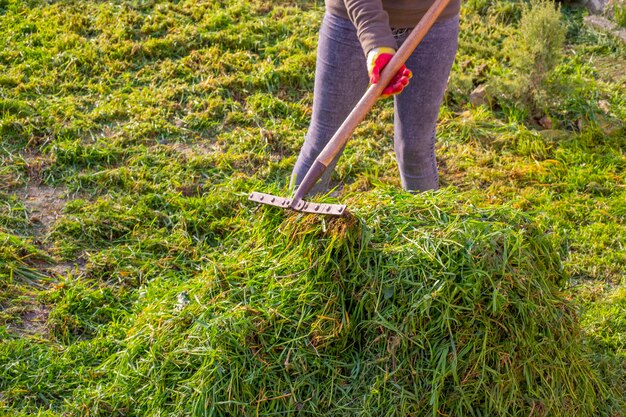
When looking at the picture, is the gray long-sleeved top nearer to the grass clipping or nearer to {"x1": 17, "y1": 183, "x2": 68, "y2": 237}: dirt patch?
the grass clipping

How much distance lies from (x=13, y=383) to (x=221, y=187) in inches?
62.5

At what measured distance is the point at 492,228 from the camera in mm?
2873

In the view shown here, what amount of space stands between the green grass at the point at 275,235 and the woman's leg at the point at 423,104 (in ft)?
1.26

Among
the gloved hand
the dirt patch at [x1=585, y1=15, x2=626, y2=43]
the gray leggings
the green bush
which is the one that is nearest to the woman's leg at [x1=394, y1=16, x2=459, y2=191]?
the gray leggings

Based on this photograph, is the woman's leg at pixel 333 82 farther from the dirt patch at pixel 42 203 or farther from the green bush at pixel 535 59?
the green bush at pixel 535 59

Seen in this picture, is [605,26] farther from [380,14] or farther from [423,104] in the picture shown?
[380,14]

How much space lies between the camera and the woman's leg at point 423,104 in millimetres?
3340

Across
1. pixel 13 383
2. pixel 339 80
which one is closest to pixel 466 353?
pixel 339 80

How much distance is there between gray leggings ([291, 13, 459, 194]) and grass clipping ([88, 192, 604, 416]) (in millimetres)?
582

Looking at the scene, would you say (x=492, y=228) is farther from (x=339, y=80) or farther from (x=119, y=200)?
(x=119, y=200)

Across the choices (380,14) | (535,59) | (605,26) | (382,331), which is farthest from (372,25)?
(605,26)

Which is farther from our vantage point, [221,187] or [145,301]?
[221,187]

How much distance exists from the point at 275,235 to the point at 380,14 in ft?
2.95

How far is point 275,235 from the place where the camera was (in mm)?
3041
